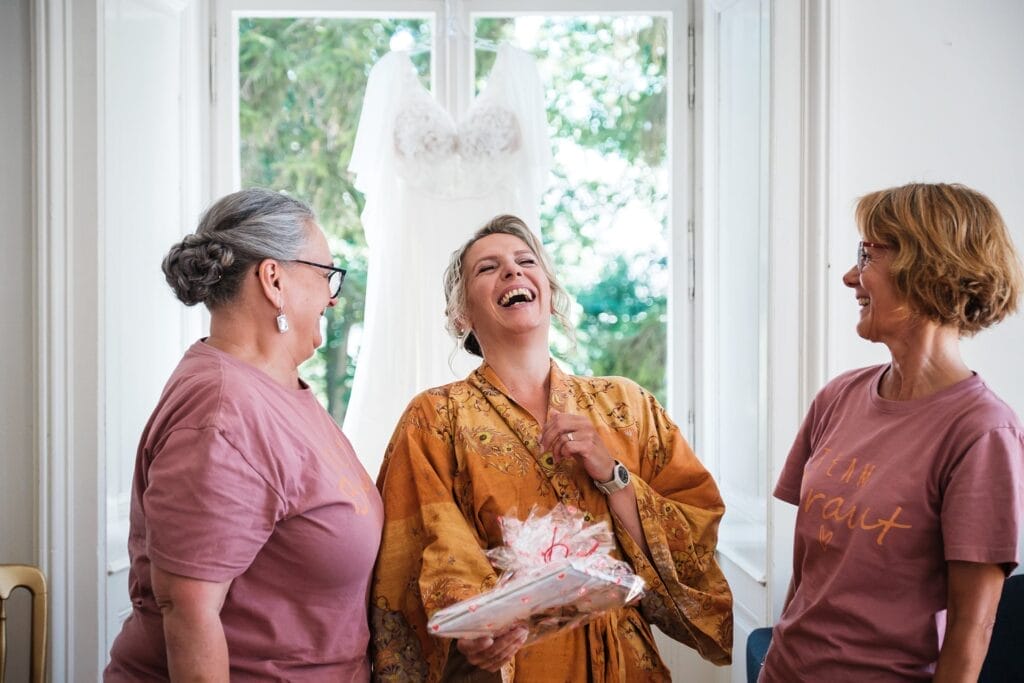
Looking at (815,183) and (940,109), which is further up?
(940,109)

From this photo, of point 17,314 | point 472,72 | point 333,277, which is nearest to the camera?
point 333,277

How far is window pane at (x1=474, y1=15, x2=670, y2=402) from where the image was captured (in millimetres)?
3215

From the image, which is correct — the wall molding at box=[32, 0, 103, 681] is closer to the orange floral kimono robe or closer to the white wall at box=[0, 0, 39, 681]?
the white wall at box=[0, 0, 39, 681]

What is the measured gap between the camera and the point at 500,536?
1.78 meters

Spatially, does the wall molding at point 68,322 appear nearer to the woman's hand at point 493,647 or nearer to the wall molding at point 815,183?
the woman's hand at point 493,647

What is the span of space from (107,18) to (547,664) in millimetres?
1865

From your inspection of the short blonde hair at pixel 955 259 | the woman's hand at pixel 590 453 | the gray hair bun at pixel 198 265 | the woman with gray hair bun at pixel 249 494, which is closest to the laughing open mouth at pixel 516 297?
the woman's hand at pixel 590 453

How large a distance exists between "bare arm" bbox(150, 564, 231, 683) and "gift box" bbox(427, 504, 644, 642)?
31 cm

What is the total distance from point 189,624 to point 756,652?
4.31ft

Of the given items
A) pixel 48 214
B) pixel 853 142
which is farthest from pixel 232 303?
pixel 853 142

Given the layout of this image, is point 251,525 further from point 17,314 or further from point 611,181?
point 611,181

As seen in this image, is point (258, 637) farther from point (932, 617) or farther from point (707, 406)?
point (707, 406)

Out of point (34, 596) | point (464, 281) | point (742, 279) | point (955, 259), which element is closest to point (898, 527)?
point (955, 259)

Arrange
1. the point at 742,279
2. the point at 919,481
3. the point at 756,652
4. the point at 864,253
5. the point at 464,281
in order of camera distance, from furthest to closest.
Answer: the point at 742,279 → the point at 756,652 → the point at 464,281 → the point at 864,253 → the point at 919,481
